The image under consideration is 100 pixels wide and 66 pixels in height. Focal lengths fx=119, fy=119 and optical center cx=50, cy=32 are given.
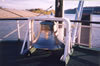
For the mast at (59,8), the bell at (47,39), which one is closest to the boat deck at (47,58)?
the bell at (47,39)

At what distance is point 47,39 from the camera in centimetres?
264

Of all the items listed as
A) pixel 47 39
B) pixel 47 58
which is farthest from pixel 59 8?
pixel 47 58

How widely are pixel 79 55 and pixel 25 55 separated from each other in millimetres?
1236

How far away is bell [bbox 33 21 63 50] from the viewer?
2.50m

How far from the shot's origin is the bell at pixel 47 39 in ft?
8.21

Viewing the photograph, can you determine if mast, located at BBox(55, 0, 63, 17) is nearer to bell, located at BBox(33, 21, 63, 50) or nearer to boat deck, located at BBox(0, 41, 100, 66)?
bell, located at BBox(33, 21, 63, 50)

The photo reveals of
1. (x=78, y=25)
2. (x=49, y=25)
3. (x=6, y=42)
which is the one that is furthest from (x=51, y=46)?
(x=6, y=42)

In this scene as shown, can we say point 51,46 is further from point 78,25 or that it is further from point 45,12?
point 78,25

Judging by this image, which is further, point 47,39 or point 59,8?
point 59,8

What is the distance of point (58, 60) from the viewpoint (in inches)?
96.2

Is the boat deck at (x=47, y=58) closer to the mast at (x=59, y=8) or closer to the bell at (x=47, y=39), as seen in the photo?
the bell at (x=47, y=39)

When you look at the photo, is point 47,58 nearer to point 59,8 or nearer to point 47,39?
point 47,39

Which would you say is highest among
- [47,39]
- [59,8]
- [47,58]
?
[59,8]

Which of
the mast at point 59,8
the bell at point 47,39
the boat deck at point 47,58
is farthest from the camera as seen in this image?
the mast at point 59,8
